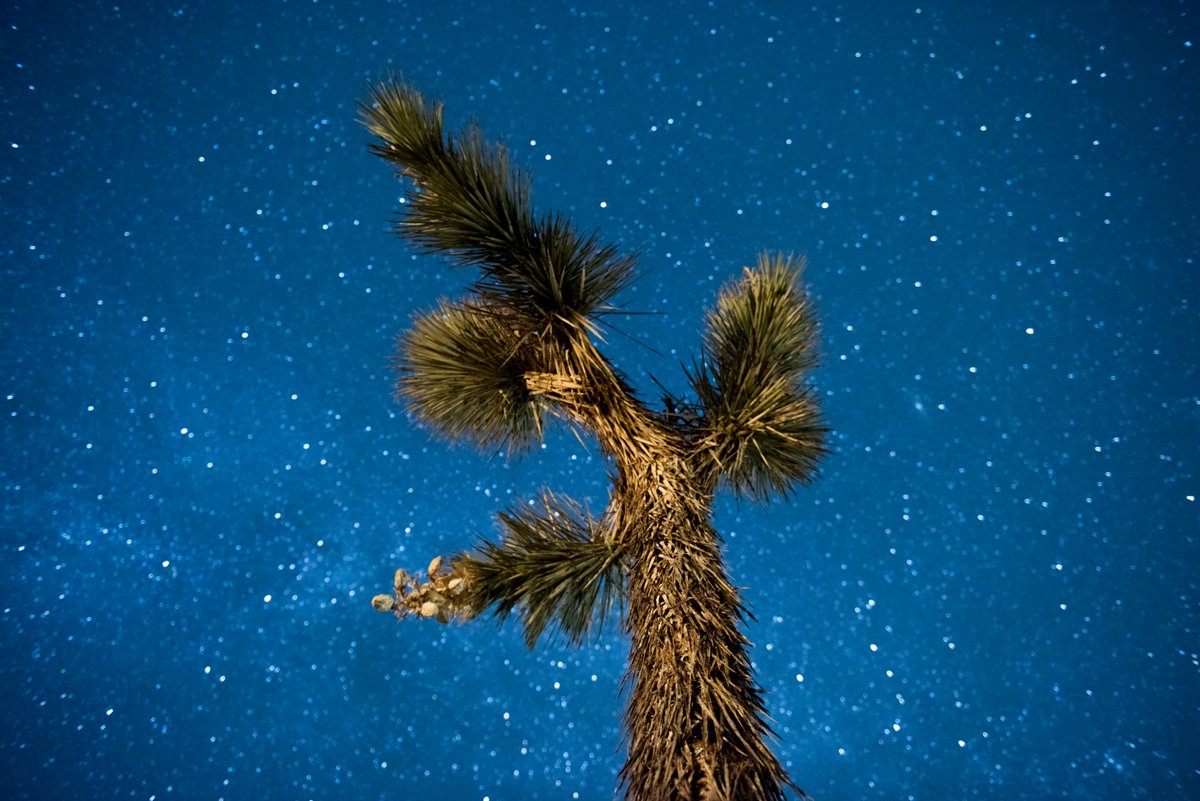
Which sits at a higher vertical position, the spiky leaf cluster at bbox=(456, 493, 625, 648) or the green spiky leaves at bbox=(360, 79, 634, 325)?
the green spiky leaves at bbox=(360, 79, 634, 325)

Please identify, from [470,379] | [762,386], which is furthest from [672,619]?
[470,379]

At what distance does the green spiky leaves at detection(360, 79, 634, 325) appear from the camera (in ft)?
10.1

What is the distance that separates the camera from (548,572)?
290 cm

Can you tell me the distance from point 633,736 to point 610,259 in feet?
6.21

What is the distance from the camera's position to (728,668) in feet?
7.73

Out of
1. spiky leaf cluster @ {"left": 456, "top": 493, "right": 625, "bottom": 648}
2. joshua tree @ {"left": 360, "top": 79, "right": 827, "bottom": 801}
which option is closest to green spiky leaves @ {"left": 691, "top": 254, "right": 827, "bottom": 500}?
joshua tree @ {"left": 360, "top": 79, "right": 827, "bottom": 801}

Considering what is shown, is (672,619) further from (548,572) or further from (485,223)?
(485,223)

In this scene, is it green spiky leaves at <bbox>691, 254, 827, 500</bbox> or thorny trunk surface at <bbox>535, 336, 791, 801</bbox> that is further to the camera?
green spiky leaves at <bbox>691, 254, 827, 500</bbox>

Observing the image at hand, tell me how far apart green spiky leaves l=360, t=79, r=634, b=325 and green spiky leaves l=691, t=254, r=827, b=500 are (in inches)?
24.9

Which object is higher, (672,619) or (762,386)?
(762,386)

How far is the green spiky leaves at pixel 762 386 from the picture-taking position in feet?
10.2

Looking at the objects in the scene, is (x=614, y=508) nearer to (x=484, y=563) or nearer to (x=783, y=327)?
(x=484, y=563)

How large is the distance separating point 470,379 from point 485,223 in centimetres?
72

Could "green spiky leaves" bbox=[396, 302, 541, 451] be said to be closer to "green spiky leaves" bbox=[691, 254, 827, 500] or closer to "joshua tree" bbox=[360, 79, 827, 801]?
"joshua tree" bbox=[360, 79, 827, 801]
